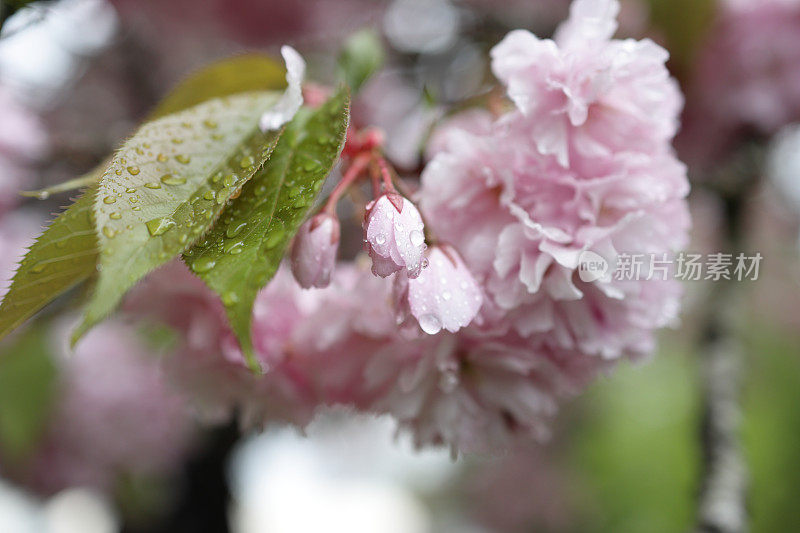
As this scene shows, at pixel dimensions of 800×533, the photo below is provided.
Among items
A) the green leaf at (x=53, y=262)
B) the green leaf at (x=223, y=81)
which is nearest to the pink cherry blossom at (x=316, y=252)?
the green leaf at (x=53, y=262)

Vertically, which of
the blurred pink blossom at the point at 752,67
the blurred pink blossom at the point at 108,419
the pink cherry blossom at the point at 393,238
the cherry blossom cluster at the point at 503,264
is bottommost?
the blurred pink blossom at the point at 108,419

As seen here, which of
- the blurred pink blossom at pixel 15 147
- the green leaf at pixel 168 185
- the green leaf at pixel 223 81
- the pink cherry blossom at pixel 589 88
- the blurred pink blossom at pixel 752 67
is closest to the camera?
the green leaf at pixel 168 185

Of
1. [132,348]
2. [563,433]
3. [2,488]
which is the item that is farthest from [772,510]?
[2,488]

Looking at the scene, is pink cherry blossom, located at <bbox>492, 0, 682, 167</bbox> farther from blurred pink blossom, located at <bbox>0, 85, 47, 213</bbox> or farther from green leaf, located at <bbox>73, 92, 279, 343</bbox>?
blurred pink blossom, located at <bbox>0, 85, 47, 213</bbox>

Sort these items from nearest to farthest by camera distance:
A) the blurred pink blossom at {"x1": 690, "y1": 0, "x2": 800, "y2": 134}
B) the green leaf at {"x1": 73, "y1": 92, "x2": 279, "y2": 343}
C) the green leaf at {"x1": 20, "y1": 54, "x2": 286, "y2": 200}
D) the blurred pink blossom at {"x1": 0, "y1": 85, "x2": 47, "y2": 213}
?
the green leaf at {"x1": 73, "y1": 92, "x2": 279, "y2": 343} < the green leaf at {"x1": 20, "y1": 54, "x2": 286, "y2": 200} < the blurred pink blossom at {"x1": 0, "y1": 85, "x2": 47, "y2": 213} < the blurred pink blossom at {"x1": 690, "y1": 0, "x2": 800, "y2": 134}

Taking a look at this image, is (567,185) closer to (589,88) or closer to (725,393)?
(589,88)

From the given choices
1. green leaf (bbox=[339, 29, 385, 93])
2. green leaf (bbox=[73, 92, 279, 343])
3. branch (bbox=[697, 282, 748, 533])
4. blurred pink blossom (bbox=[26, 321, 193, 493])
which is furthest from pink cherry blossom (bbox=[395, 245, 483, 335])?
blurred pink blossom (bbox=[26, 321, 193, 493])

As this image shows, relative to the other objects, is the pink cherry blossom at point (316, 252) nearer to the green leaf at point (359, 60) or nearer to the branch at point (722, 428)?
the green leaf at point (359, 60)
